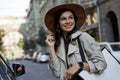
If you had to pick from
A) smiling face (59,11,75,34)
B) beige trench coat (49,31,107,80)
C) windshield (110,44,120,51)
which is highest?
smiling face (59,11,75,34)

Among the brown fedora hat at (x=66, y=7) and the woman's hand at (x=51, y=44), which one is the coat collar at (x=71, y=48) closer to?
the woman's hand at (x=51, y=44)

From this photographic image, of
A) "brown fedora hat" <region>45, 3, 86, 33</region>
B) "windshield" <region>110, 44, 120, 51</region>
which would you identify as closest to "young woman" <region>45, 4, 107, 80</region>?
"brown fedora hat" <region>45, 3, 86, 33</region>

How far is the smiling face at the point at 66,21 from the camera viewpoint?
11.7ft

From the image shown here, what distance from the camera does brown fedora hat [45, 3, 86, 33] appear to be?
3629 mm

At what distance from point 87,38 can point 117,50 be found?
14791mm

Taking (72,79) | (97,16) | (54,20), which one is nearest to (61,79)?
(72,79)

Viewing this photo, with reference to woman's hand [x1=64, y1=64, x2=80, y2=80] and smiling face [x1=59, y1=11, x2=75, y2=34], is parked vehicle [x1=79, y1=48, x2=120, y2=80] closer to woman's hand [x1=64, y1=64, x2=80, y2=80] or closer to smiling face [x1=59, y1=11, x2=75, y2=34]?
woman's hand [x1=64, y1=64, x2=80, y2=80]

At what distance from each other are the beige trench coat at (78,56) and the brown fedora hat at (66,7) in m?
0.23

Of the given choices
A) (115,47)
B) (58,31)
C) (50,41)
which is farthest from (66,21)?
(115,47)

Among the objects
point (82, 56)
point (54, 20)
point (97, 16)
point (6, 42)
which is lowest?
point (6, 42)

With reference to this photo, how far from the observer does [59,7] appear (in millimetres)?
3645

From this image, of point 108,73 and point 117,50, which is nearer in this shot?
point 108,73

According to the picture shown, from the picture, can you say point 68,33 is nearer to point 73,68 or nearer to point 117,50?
point 73,68

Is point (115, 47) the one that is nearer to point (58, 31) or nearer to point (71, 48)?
point (58, 31)
